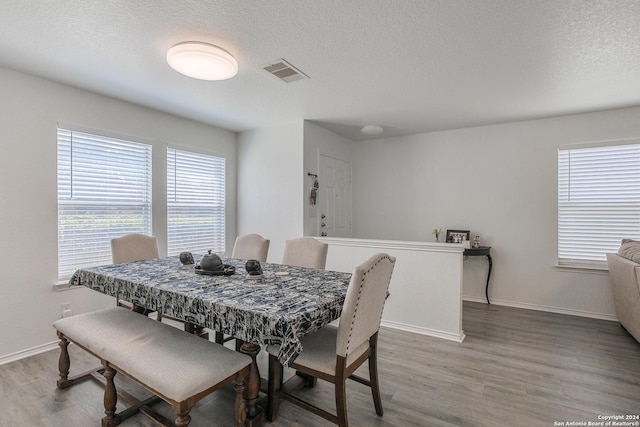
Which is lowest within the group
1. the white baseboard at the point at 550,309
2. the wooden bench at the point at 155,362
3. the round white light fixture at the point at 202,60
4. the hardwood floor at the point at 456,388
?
the hardwood floor at the point at 456,388

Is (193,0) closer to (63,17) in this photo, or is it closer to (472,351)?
(63,17)

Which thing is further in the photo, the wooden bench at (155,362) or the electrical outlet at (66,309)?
the electrical outlet at (66,309)

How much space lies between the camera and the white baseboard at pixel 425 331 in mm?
3063

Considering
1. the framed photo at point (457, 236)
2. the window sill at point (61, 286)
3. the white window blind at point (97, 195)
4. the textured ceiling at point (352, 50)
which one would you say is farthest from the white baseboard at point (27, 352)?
the framed photo at point (457, 236)

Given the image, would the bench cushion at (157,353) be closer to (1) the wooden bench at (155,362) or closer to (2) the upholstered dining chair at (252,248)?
(1) the wooden bench at (155,362)

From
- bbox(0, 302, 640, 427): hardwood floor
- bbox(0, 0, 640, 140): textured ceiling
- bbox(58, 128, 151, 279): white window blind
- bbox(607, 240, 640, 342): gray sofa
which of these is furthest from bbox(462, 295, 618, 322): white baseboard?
bbox(58, 128, 151, 279): white window blind

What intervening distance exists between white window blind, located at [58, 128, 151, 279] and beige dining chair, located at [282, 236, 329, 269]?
6.16 feet

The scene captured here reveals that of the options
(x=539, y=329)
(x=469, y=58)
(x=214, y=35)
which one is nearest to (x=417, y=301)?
(x=539, y=329)

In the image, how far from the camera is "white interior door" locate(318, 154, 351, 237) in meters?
4.52

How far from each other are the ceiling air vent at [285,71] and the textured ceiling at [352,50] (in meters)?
0.06

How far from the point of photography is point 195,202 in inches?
165

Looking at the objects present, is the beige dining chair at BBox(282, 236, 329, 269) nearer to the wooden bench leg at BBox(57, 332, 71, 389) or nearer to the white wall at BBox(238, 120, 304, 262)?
the white wall at BBox(238, 120, 304, 262)

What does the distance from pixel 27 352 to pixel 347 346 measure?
9.56ft

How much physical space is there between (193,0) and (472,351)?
11.0ft
